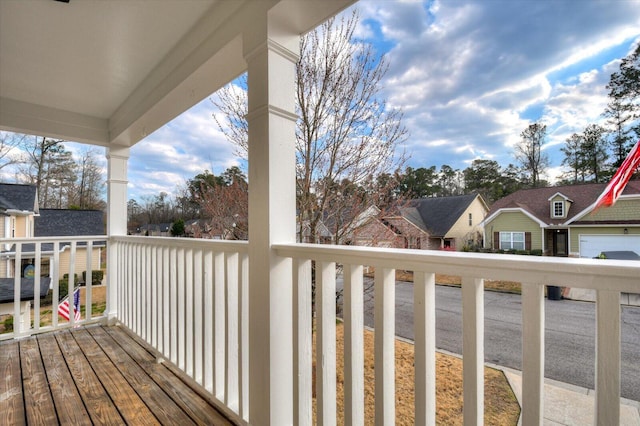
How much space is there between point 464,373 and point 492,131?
0.91 meters

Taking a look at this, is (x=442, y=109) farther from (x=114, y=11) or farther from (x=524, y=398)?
(x=114, y=11)

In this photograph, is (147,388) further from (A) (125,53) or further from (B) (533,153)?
(B) (533,153)

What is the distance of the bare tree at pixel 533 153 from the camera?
1020 millimetres

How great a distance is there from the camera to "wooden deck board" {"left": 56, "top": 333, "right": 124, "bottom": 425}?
1.75m

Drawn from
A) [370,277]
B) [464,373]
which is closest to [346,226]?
[370,277]

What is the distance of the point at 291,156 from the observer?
1479 mm

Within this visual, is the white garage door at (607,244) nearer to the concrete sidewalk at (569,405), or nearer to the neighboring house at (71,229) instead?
the concrete sidewalk at (569,405)

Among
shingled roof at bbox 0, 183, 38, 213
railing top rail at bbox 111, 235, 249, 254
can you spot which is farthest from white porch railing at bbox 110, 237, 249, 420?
shingled roof at bbox 0, 183, 38, 213

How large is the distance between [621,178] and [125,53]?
9.11ft

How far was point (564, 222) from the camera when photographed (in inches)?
35.8

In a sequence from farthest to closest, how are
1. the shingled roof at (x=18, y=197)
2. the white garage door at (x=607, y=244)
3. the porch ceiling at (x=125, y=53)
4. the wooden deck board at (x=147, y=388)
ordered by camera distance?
the shingled roof at (x=18, y=197), the wooden deck board at (x=147, y=388), the porch ceiling at (x=125, y=53), the white garage door at (x=607, y=244)

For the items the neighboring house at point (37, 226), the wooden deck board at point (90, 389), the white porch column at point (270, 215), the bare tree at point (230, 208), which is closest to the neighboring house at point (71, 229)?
the neighboring house at point (37, 226)

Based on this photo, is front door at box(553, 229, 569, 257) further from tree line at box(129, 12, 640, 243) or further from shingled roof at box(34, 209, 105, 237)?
shingled roof at box(34, 209, 105, 237)

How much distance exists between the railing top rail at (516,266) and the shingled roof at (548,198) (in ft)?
0.76
